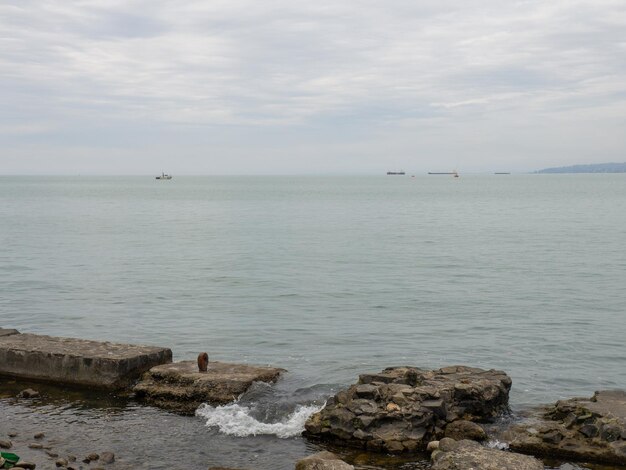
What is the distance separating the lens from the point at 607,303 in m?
26.3

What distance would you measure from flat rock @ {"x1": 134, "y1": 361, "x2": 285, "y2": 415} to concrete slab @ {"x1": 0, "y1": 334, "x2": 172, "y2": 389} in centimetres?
45

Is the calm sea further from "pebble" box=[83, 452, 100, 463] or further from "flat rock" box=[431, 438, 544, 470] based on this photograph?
"flat rock" box=[431, 438, 544, 470]

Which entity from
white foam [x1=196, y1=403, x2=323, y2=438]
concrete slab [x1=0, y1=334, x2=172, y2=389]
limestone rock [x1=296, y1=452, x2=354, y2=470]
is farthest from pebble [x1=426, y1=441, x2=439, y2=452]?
concrete slab [x1=0, y1=334, x2=172, y2=389]

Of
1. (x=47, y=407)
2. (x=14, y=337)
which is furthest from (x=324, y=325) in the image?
(x=47, y=407)

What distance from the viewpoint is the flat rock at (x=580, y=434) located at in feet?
36.3

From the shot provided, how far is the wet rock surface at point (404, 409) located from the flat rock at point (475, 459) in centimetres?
96

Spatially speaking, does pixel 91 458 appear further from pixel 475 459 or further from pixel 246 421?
pixel 475 459

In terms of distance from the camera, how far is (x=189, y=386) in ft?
45.3

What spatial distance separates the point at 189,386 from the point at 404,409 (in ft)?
13.6

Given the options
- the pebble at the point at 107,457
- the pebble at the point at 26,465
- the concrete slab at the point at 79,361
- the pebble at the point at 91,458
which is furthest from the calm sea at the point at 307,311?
the pebble at the point at 26,465

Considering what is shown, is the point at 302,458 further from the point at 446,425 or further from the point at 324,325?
the point at 324,325

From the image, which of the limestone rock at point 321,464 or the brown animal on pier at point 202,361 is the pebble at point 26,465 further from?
the brown animal on pier at point 202,361

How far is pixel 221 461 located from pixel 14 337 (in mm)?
7308

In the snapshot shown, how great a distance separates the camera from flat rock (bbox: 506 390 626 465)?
436 inches
